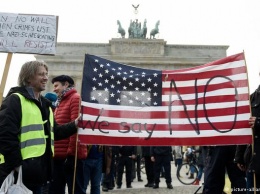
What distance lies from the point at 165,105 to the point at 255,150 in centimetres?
99

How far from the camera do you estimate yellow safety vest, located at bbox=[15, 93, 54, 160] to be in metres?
2.70

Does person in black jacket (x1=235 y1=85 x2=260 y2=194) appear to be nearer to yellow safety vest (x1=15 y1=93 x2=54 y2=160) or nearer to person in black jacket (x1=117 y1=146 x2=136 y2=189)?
yellow safety vest (x1=15 y1=93 x2=54 y2=160)

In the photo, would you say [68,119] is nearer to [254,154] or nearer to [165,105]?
[165,105]

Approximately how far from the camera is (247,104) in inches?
147

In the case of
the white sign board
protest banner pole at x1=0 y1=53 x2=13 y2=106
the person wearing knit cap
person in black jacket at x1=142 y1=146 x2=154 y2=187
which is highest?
the white sign board

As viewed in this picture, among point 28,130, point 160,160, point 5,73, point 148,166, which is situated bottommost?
point 148,166

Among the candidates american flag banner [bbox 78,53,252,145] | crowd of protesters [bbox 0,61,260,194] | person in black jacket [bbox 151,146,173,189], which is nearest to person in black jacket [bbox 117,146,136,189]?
person in black jacket [bbox 151,146,173,189]

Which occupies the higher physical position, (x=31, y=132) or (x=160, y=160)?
(x=31, y=132)

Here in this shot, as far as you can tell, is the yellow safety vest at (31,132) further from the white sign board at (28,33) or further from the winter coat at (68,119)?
the white sign board at (28,33)

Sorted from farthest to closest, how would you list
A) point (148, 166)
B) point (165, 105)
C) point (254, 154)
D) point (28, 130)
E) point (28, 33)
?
point (148, 166)
point (28, 33)
point (165, 105)
point (254, 154)
point (28, 130)

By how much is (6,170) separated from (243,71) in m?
2.49

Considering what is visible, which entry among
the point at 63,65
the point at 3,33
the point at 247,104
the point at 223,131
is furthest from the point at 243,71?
the point at 63,65

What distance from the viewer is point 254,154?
3576 millimetres

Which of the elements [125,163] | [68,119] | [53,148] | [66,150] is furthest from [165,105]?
[125,163]
